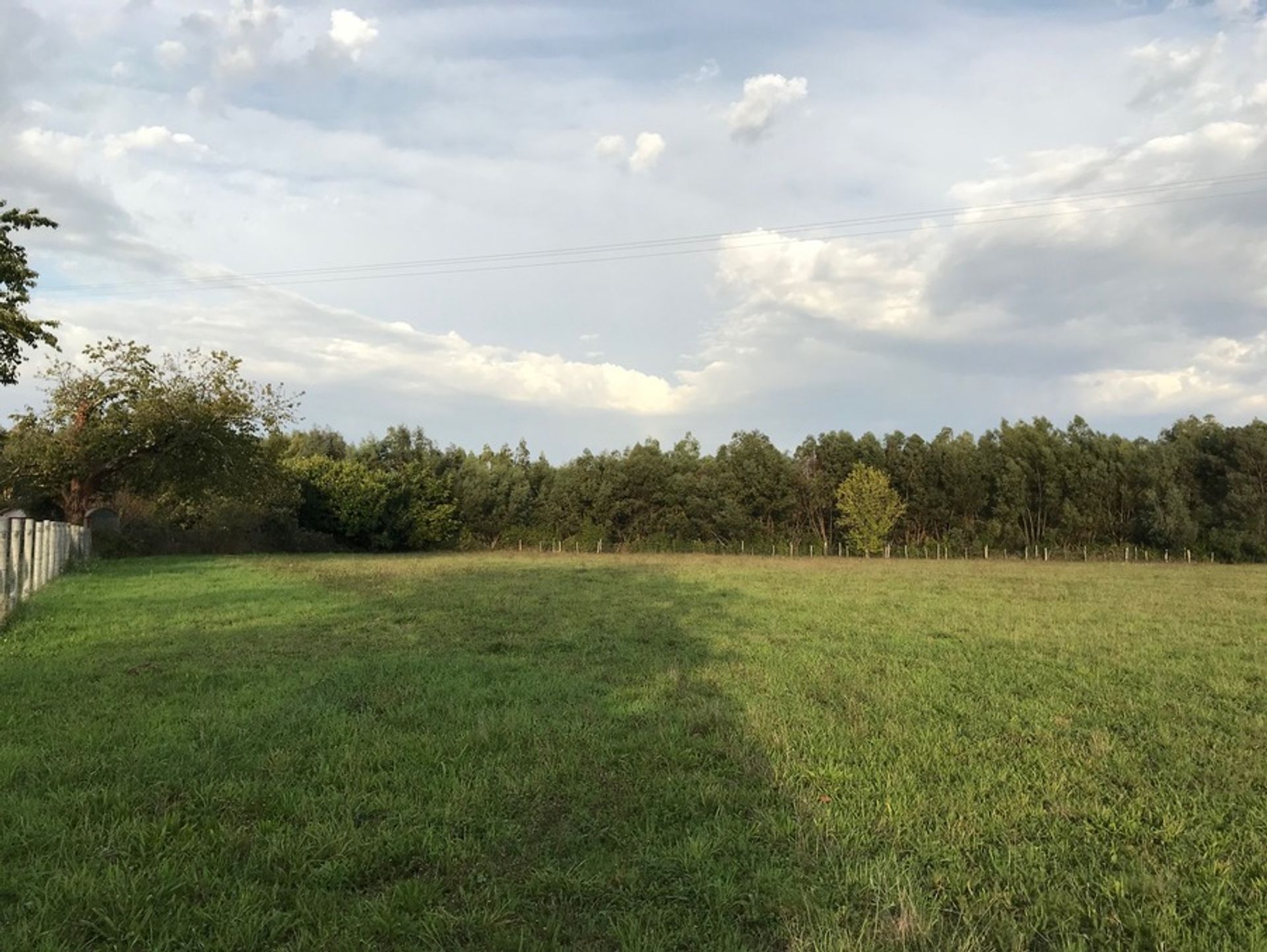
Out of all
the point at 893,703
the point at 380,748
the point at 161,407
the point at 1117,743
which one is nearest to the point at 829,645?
the point at 893,703

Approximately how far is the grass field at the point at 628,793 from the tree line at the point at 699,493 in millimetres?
26680

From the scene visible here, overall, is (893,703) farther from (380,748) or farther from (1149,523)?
(1149,523)

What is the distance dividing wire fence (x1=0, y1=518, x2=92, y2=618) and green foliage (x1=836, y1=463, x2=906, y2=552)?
3765 cm

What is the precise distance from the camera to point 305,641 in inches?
395

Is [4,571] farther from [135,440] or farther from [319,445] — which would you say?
[319,445]

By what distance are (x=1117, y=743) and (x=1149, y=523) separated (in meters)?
45.8

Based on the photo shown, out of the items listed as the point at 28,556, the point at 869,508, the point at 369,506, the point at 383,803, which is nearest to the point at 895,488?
the point at 869,508

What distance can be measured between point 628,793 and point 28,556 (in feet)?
48.4

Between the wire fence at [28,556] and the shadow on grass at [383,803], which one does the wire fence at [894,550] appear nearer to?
the wire fence at [28,556]

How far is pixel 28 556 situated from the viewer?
14.4 metres

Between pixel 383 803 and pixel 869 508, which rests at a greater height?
pixel 869 508

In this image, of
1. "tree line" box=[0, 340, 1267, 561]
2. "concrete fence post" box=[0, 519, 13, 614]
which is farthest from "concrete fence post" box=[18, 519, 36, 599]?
"tree line" box=[0, 340, 1267, 561]

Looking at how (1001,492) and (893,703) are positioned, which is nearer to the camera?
(893,703)

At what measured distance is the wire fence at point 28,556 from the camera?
11.5m
